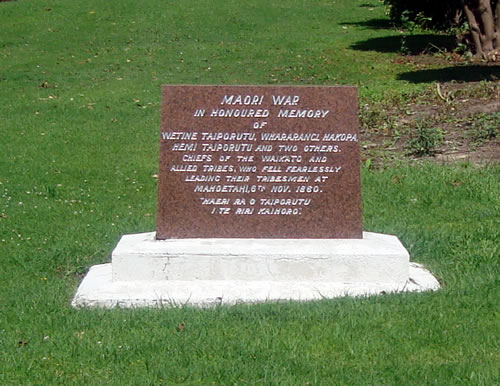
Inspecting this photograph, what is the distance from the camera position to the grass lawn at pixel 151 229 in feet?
16.1

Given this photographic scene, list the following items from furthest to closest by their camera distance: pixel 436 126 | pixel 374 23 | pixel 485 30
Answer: pixel 374 23 → pixel 485 30 → pixel 436 126

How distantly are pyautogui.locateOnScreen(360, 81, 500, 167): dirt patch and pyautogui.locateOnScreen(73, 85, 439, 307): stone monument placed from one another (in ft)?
12.5

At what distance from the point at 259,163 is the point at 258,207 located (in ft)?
0.97

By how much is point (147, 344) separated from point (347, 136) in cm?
207

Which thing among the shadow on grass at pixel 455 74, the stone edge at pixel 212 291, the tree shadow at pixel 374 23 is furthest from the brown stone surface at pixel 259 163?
the tree shadow at pixel 374 23

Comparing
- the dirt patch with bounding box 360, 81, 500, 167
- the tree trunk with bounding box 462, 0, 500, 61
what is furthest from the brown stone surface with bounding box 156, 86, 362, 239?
the tree trunk with bounding box 462, 0, 500, 61

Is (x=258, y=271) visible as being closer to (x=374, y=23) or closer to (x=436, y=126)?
(x=436, y=126)

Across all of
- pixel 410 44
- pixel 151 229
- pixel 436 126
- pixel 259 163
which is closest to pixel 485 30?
pixel 410 44

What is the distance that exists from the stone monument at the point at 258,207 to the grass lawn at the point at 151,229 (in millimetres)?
314

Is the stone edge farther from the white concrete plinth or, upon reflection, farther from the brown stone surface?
the brown stone surface

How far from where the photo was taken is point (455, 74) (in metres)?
16.7

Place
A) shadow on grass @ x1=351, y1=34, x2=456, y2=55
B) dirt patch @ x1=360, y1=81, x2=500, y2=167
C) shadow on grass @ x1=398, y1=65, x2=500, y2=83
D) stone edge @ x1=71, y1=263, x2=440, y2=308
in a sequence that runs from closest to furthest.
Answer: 1. stone edge @ x1=71, y1=263, x2=440, y2=308
2. dirt patch @ x1=360, y1=81, x2=500, y2=167
3. shadow on grass @ x1=398, y1=65, x2=500, y2=83
4. shadow on grass @ x1=351, y1=34, x2=456, y2=55

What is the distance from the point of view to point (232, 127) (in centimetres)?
640

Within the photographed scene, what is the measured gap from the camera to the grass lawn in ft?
16.1
